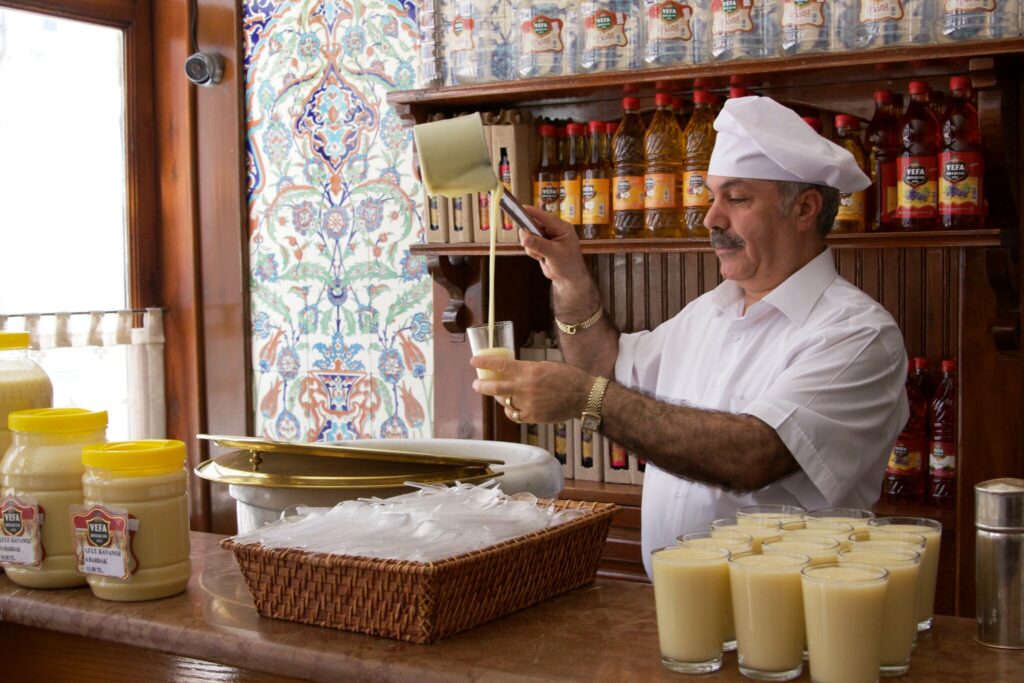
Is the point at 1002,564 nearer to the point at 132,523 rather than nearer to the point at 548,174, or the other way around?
the point at 132,523

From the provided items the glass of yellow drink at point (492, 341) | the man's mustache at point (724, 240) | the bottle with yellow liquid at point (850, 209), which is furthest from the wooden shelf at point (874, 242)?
the glass of yellow drink at point (492, 341)

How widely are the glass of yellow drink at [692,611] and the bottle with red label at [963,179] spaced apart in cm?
158

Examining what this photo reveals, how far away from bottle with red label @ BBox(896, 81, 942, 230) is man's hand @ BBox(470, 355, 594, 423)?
1111 millimetres

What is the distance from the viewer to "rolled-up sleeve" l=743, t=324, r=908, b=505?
2.05m

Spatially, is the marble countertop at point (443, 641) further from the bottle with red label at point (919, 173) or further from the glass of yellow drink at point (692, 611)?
the bottle with red label at point (919, 173)

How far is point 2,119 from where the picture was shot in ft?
12.5

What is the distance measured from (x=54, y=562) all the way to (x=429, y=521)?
2.13 ft

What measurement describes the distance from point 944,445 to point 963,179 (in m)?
0.69

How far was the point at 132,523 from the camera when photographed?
1710mm

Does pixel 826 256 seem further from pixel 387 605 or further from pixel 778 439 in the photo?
pixel 387 605

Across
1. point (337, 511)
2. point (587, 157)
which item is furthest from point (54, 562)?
point (587, 157)

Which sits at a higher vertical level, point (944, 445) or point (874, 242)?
point (874, 242)

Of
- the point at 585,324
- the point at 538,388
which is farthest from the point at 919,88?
the point at 538,388

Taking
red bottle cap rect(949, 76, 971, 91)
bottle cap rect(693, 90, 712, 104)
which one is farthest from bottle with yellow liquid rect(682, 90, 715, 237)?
red bottle cap rect(949, 76, 971, 91)
